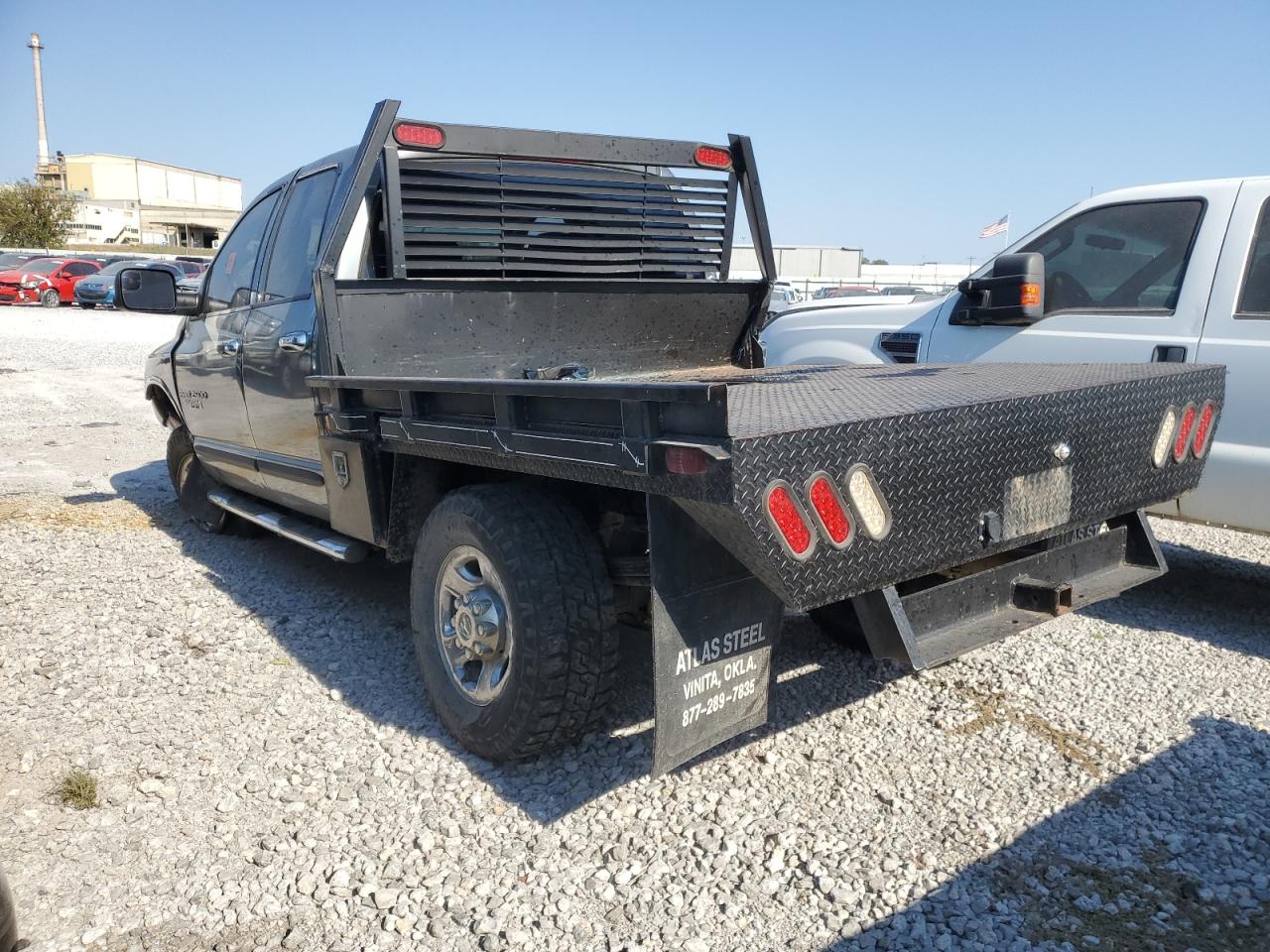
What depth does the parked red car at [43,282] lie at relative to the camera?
26.1 metres

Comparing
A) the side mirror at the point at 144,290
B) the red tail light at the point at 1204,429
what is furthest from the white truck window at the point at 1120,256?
the side mirror at the point at 144,290

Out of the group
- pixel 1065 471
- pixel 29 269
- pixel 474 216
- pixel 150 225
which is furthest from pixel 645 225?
pixel 150 225

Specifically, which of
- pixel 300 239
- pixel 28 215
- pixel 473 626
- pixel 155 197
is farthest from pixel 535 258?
pixel 155 197

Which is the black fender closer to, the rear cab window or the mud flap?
the rear cab window

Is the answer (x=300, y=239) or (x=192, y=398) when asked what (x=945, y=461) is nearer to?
(x=300, y=239)

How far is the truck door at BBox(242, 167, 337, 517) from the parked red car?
86.4 ft

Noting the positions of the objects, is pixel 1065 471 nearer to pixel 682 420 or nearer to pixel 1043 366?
pixel 1043 366

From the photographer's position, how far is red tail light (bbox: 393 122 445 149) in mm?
3973

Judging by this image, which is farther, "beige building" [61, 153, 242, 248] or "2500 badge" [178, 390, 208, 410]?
"beige building" [61, 153, 242, 248]

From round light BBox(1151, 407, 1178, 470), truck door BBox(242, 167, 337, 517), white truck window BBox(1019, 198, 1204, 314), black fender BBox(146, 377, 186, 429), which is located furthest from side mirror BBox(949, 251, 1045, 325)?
black fender BBox(146, 377, 186, 429)

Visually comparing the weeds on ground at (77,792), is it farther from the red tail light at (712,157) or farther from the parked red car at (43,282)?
the parked red car at (43,282)

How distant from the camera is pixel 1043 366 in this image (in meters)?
3.78

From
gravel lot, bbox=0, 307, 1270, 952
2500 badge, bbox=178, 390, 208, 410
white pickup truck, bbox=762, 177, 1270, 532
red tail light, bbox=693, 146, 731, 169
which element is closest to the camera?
gravel lot, bbox=0, 307, 1270, 952

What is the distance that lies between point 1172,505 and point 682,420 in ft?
10.6
